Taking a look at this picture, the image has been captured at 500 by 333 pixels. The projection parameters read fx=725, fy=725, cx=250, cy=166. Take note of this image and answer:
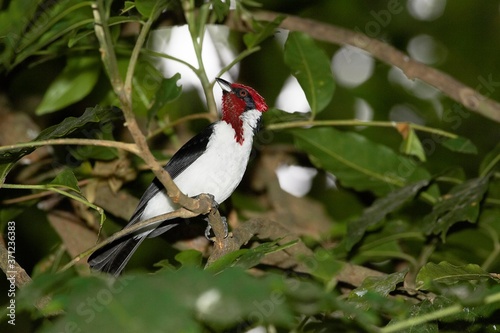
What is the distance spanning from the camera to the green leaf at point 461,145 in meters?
3.41

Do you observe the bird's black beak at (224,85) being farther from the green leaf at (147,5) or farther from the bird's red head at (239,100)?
the green leaf at (147,5)

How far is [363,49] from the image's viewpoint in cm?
370

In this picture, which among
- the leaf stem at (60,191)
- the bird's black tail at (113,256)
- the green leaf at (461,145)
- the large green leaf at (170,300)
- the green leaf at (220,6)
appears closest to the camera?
the large green leaf at (170,300)

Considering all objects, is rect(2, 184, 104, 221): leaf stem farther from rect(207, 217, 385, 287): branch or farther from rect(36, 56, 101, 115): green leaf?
rect(36, 56, 101, 115): green leaf

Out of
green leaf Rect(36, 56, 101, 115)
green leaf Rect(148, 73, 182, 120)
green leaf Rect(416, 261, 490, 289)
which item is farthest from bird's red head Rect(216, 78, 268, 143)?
green leaf Rect(416, 261, 490, 289)

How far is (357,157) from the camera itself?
358 centimetres

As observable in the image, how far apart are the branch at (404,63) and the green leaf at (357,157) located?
0.39 m

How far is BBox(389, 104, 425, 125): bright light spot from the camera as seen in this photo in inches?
198

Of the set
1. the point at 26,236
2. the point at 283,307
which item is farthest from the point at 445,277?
the point at 26,236

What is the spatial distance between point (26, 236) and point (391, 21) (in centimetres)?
291

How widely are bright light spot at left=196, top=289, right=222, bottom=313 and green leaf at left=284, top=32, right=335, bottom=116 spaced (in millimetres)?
2187

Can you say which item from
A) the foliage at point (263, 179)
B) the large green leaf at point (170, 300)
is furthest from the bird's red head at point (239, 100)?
the large green leaf at point (170, 300)

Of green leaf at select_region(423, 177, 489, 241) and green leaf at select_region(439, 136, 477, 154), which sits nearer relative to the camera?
green leaf at select_region(423, 177, 489, 241)

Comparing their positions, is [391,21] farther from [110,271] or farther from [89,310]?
[89,310]
